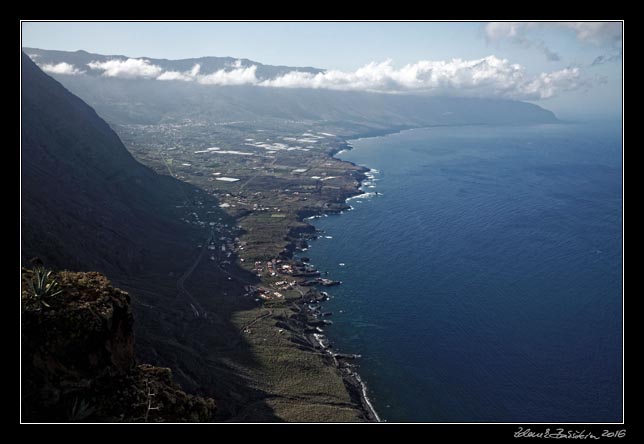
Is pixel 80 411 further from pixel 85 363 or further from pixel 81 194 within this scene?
pixel 81 194

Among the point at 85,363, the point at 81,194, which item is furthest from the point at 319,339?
the point at 81,194

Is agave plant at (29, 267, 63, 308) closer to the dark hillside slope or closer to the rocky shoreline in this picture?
the dark hillside slope

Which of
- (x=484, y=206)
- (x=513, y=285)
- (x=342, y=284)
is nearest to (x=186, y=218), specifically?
(x=342, y=284)

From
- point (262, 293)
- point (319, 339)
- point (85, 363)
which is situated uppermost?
point (85, 363)

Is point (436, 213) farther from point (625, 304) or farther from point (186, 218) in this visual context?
point (625, 304)

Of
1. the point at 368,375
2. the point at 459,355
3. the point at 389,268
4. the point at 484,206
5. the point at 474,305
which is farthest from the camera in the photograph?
the point at 484,206

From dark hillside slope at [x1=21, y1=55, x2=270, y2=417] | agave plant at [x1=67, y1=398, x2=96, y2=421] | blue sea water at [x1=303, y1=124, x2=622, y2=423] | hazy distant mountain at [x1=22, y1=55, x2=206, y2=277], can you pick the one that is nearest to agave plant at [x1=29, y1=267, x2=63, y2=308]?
agave plant at [x1=67, y1=398, x2=96, y2=421]
